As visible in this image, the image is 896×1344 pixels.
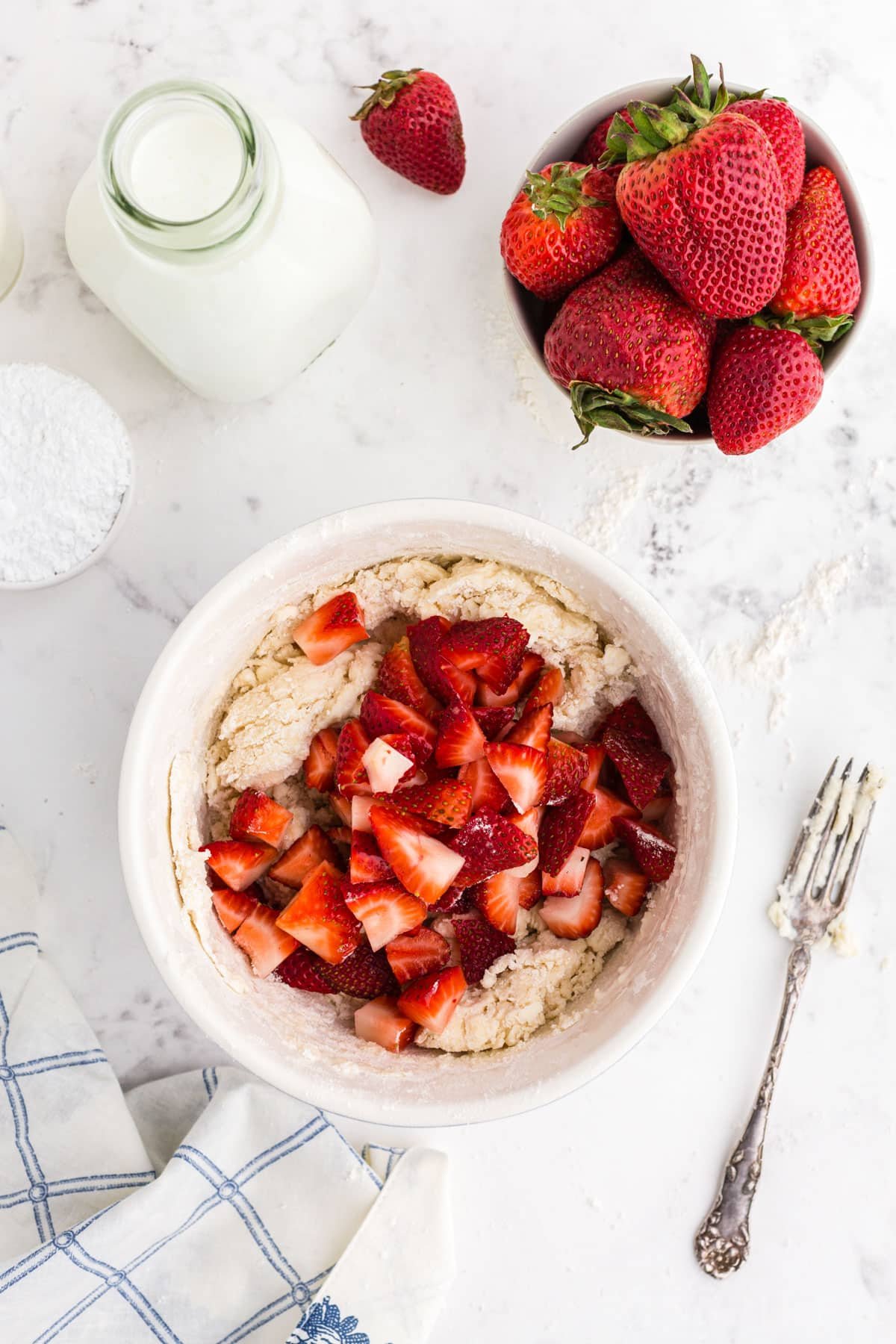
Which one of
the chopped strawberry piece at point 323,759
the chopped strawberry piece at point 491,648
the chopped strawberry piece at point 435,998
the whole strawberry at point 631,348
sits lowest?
the chopped strawberry piece at point 435,998

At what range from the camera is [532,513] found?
1.48 m

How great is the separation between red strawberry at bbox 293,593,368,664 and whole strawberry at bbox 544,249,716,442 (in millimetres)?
340

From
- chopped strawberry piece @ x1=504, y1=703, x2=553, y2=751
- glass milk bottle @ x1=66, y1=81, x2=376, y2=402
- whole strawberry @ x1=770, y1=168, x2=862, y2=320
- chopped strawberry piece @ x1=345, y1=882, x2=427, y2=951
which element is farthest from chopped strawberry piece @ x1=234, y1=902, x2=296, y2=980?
whole strawberry @ x1=770, y1=168, x2=862, y2=320

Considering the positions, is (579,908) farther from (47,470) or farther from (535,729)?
(47,470)

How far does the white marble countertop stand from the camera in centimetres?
147

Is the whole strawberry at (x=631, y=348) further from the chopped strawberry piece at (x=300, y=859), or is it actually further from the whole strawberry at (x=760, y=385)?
the chopped strawberry piece at (x=300, y=859)

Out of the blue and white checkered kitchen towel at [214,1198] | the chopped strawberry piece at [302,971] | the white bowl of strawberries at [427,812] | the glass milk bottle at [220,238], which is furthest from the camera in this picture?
the blue and white checkered kitchen towel at [214,1198]

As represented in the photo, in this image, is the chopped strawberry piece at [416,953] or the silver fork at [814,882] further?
the silver fork at [814,882]

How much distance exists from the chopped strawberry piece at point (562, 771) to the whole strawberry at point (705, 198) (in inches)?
20.2

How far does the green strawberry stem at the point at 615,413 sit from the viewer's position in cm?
124

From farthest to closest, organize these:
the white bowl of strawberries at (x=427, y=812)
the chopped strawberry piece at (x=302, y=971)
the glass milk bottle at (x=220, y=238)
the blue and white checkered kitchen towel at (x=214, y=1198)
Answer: the blue and white checkered kitchen towel at (x=214, y=1198) → the chopped strawberry piece at (x=302, y=971) → the white bowl of strawberries at (x=427, y=812) → the glass milk bottle at (x=220, y=238)

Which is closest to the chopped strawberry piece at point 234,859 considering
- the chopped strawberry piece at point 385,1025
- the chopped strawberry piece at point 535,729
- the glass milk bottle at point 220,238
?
the chopped strawberry piece at point 385,1025

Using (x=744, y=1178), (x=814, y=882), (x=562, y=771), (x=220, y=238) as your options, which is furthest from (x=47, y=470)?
(x=744, y=1178)

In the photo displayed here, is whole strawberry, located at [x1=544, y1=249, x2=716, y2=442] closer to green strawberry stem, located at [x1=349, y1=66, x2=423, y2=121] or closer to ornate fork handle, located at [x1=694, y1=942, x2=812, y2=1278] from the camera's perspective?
green strawberry stem, located at [x1=349, y1=66, x2=423, y2=121]
